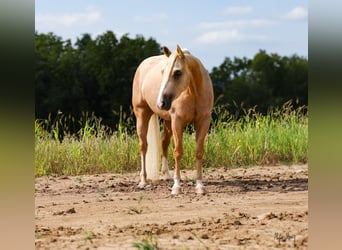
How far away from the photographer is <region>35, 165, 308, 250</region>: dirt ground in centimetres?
418

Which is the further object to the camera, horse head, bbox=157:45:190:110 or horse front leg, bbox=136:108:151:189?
horse front leg, bbox=136:108:151:189

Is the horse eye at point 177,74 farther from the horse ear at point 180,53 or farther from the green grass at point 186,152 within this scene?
the green grass at point 186,152

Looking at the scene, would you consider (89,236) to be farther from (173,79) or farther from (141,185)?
(141,185)

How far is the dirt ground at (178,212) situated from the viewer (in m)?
4.18

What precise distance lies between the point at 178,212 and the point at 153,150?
1.71 m

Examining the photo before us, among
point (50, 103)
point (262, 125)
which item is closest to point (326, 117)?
point (262, 125)

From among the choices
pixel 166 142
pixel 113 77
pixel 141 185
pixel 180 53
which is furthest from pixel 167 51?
pixel 113 77

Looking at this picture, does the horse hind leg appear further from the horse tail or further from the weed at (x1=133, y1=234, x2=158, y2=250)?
the weed at (x1=133, y1=234, x2=158, y2=250)

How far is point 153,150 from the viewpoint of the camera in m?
6.85

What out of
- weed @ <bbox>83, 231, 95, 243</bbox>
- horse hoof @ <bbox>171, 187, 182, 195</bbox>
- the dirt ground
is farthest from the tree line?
weed @ <bbox>83, 231, 95, 243</bbox>

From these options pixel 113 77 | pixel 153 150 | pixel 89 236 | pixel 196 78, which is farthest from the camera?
pixel 113 77

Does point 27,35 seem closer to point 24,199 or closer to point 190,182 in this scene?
point 24,199

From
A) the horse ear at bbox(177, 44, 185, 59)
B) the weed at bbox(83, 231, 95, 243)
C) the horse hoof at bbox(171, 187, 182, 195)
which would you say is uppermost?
the horse ear at bbox(177, 44, 185, 59)

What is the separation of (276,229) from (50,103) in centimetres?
1686
